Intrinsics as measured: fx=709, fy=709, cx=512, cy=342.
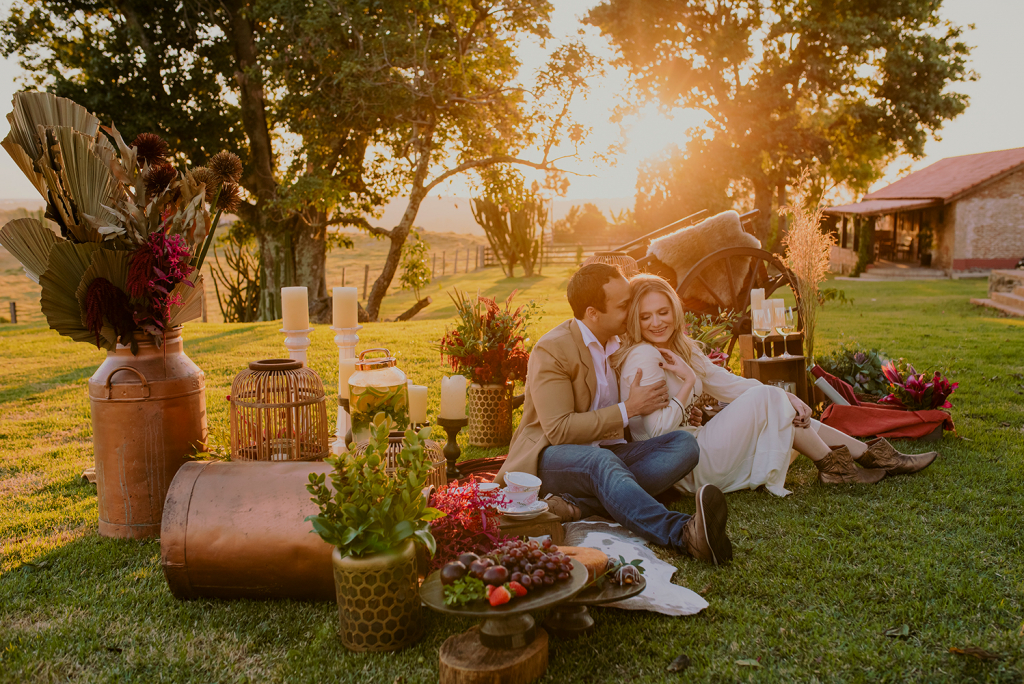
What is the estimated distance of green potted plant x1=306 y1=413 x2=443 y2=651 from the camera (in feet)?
7.19

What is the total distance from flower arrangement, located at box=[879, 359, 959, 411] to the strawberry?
3635 mm

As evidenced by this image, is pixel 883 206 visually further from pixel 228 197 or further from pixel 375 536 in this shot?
pixel 375 536

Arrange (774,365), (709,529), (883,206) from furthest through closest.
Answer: (883,206), (774,365), (709,529)

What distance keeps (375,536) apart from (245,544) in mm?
659

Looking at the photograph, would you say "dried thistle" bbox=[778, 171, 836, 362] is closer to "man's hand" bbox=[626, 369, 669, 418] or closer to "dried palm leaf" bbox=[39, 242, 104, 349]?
"man's hand" bbox=[626, 369, 669, 418]

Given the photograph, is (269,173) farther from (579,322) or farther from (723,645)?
(723,645)

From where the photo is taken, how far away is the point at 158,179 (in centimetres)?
318

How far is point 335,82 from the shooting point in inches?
459

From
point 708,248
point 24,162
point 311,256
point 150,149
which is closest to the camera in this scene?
point 24,162

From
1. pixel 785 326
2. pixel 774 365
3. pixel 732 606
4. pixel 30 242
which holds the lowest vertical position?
pixel 732 606

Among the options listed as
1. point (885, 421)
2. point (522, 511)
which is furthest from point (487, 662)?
point (885, 421)

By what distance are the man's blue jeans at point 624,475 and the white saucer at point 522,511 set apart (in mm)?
440

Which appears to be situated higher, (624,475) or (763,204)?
(763,204)

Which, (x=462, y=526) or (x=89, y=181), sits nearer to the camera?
(x=462, y=526)
